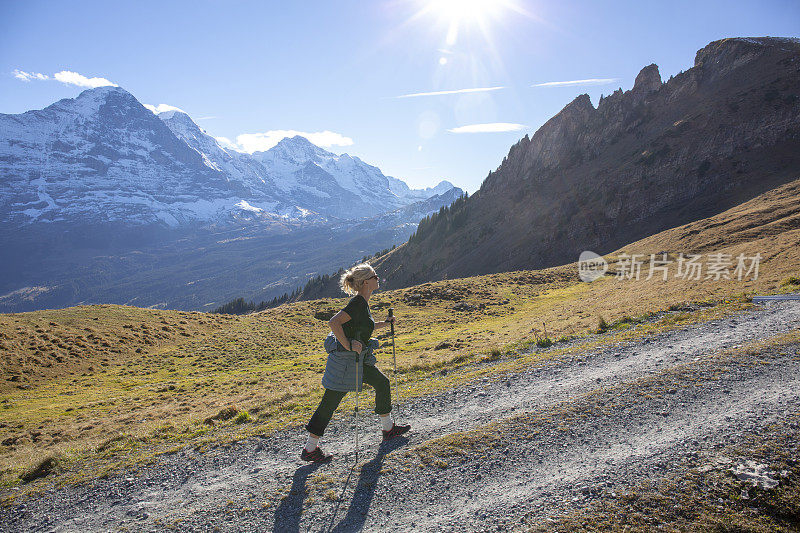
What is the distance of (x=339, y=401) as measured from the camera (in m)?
8.27

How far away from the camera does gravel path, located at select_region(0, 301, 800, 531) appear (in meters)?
6.27

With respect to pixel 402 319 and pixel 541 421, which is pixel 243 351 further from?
pixel 541 421

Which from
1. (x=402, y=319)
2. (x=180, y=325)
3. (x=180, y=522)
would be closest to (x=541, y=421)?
(x=180, y=522)

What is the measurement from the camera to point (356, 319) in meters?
8.19

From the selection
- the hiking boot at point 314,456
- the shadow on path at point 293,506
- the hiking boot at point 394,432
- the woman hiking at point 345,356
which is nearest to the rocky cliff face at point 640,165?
the hiking boot at point 394,432

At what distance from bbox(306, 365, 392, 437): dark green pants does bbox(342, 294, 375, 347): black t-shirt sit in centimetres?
96

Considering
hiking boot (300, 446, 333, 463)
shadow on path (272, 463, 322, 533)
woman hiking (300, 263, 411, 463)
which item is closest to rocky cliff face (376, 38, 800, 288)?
woman hiking (300, 263, 411, 463)

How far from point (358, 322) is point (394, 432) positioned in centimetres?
297

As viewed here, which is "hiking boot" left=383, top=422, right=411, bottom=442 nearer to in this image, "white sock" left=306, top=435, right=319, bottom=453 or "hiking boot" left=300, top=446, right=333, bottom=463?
"hiking boot" left=300, top=446, right=333, bottom=463

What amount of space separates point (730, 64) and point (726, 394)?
16762 cm

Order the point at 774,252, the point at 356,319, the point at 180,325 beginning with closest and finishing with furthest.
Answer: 1. the point at 356,319
2. the point at 774,252
3. the point at 180,325

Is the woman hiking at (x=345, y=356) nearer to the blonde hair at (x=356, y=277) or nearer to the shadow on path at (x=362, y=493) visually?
the blonde hair at (x=356, y=277)

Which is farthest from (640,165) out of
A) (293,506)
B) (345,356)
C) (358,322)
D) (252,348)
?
(293,506)

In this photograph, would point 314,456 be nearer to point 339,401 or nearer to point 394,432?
point 339,401
